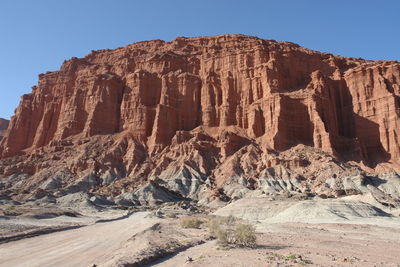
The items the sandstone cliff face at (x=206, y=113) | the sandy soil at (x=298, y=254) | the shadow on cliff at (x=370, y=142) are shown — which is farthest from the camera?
the sandstone cliff face at (x=206, y=113)

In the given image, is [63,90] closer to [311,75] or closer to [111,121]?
[111,121]

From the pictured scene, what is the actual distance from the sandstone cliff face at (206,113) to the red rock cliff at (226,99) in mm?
344

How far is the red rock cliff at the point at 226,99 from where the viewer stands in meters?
Answer: 91.1

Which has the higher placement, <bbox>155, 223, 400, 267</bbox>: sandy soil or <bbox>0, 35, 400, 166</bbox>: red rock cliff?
<bbox>0, 35, 400, 166</bbox>: red rock cliff

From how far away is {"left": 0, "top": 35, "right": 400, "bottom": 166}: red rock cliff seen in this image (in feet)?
299

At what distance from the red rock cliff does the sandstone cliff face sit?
1.13 ft

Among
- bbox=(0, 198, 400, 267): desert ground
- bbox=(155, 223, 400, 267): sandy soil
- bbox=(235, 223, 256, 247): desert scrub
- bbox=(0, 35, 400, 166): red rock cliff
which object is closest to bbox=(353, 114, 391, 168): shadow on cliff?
bbox=(0, 35, 400, 166): red rock cliff

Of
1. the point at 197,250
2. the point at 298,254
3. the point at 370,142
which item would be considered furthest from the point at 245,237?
the point at 370,142

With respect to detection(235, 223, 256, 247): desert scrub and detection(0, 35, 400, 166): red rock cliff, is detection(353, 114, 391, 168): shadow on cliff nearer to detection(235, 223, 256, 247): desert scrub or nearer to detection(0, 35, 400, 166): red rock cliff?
detection(0, 35, 400, 166): red rock cliff

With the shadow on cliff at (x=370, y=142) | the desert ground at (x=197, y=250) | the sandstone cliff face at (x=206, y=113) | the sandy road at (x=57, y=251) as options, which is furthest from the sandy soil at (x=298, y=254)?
the shadow on cliff at (x=370, y=142)

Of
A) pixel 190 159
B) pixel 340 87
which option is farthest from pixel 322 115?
pixel 190 159

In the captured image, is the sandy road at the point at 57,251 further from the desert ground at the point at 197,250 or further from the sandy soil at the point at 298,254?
the sandy soil at the point at 298,254

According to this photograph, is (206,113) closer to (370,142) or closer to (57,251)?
(370,142)

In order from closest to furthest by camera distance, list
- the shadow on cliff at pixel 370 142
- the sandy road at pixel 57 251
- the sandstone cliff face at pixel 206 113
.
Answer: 1. the sandy road at pixel 57 251
2. the shadow on cliff at pixel 370 142
3. the sandstone cliff face at pixel 206 113
